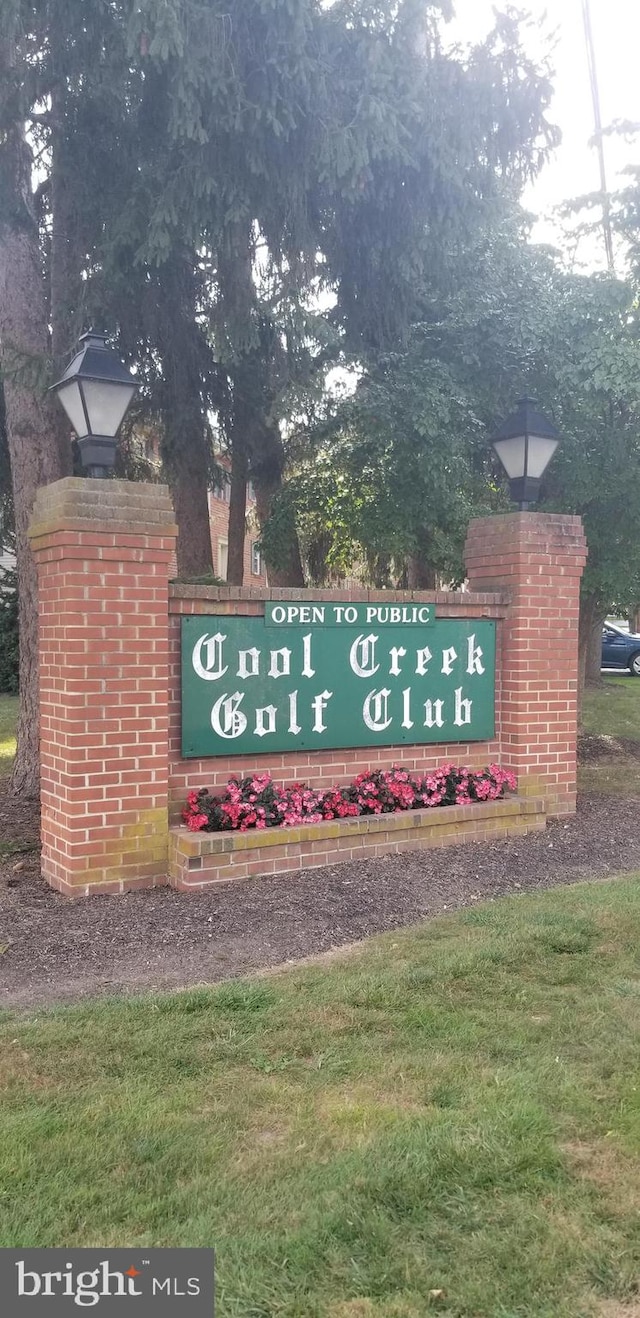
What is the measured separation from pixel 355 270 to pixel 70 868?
5.69 meters

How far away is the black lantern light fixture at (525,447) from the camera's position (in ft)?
21.9

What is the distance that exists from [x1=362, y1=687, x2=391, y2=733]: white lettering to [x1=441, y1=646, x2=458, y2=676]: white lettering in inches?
20.6

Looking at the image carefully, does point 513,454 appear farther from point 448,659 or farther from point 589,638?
point 589,638

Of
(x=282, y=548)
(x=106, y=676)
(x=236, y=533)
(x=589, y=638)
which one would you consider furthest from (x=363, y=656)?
(x=589, y=638)

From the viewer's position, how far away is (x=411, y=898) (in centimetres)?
506

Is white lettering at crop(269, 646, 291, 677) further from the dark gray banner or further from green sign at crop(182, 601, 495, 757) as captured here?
the dark gray banner

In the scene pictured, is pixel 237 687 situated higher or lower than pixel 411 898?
higher

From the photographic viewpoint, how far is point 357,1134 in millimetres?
2639

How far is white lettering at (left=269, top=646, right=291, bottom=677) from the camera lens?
5863mm

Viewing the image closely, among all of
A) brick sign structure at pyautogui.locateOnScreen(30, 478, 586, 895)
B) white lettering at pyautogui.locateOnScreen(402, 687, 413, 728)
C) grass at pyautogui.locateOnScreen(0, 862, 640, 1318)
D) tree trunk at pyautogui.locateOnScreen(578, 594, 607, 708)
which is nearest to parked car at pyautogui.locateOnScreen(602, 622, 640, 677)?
tree trunk at pyautogui.locateOnScreen(578, 594, 607, 708)

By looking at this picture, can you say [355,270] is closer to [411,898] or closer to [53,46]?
[53,46]

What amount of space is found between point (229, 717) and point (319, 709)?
2.12 ft

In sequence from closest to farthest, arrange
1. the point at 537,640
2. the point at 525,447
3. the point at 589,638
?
the point at 525,447 → the point at 537,640 → the point at 589,638

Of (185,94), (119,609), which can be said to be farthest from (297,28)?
(119,609)
